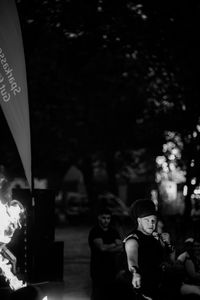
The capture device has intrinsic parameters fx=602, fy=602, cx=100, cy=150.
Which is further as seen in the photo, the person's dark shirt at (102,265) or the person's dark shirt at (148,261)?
the person's dark shirt at (102,265)

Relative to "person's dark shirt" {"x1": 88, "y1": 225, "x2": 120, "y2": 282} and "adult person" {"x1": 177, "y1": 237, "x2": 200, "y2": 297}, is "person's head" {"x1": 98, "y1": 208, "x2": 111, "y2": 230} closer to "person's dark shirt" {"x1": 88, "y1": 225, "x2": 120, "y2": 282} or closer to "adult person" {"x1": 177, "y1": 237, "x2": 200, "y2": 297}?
"person's dark shirt" {"x1": 88, "y1": 225, "x2": 120, "y2": 282}

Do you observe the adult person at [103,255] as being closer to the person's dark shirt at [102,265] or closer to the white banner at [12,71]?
the person's dark shirt at [102,265]

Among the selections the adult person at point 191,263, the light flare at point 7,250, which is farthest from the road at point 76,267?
the adult person at point 191,263

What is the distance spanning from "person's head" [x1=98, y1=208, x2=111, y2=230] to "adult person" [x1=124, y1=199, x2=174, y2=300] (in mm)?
2530

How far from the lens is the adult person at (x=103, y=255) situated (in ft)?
26.7

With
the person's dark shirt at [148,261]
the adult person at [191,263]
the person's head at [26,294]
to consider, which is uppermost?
the person's dark shirt at [148,261]

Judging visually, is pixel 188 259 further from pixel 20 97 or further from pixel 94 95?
pixel 94 95

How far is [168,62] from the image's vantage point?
1719 cm

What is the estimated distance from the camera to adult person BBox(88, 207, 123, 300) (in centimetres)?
812

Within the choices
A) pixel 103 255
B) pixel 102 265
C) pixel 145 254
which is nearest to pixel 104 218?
pixel 103 255

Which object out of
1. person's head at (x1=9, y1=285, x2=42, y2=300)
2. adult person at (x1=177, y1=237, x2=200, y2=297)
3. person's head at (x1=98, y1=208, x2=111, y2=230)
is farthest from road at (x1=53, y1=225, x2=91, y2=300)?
person's head at (x1=9, y1=285, x2=42, y2=300)

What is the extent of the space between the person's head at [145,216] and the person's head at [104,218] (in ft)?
8.34

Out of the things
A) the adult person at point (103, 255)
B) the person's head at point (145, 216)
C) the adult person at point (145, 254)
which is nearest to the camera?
the adult person at point (145, 254)

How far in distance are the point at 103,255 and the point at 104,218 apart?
0.57 metres
